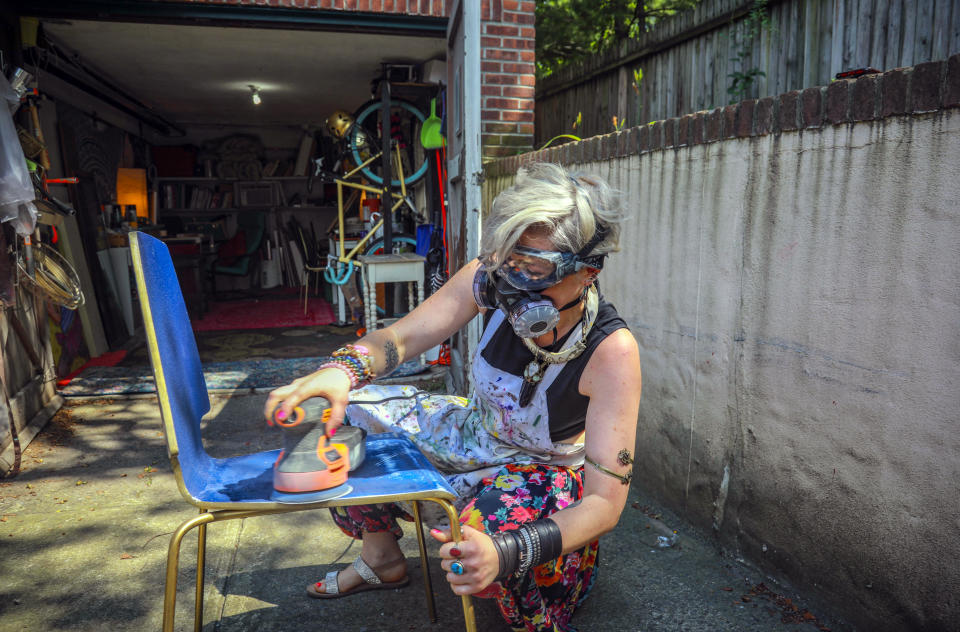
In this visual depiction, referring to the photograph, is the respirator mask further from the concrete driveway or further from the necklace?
the concrete driveway

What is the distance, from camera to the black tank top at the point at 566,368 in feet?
6.25

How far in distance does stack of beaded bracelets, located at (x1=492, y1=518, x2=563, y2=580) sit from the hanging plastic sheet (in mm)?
3597

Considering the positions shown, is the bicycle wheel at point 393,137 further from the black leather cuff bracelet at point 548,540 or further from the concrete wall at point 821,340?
the black leather cuff bracelet at point 548,540

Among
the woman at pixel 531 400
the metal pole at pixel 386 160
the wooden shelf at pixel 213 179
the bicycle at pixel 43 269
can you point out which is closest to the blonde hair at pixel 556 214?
the woman at pixel 531 400

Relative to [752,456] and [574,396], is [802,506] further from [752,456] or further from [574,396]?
[574,396]

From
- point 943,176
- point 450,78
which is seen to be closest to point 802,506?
point 943,176

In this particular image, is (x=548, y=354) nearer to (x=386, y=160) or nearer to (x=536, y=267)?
(x=536, y=267)

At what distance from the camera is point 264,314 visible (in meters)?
9.20

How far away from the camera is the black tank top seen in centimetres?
191

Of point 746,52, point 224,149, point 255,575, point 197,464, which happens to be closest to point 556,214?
point 197,464

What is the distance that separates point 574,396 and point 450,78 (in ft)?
15.3

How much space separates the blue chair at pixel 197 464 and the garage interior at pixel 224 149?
341 cm

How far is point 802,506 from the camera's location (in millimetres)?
2221

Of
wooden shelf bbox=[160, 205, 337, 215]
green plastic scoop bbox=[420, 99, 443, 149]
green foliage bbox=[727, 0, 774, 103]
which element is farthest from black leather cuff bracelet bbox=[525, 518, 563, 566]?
wooden shelf bbox=[160, 205, 337, 215]
